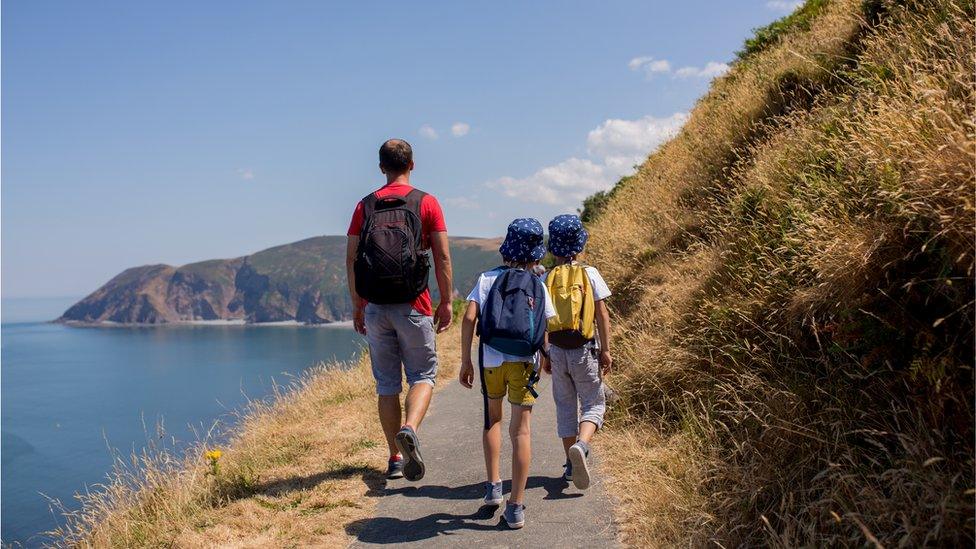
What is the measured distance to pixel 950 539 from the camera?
2.40 m

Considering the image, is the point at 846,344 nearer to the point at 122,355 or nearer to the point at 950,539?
the point at 950,539

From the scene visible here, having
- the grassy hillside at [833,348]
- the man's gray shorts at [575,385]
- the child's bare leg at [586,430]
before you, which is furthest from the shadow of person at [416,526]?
the grassy hillside at [833,348]

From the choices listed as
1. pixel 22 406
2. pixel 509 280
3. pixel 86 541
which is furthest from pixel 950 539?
pixel 22 406

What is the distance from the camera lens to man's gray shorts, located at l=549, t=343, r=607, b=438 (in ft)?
15.3

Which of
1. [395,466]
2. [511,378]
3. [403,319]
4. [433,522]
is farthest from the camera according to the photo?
[395,466]

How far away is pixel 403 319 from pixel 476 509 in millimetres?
1498

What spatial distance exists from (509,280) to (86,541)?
11.7 feet

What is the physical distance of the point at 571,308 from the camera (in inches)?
179

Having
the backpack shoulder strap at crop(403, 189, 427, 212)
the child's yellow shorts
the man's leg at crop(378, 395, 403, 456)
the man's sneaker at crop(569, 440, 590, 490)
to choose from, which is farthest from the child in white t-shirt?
the man's leg at crop(378, 395, 403, 456)

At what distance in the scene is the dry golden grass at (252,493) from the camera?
4.22 metres

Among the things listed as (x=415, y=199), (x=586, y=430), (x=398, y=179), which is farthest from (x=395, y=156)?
(x=586, y=430)

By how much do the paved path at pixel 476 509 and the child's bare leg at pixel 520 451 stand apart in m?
0.28

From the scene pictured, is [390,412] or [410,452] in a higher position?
[390,412]

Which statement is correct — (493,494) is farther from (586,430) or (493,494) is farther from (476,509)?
(586,430)
